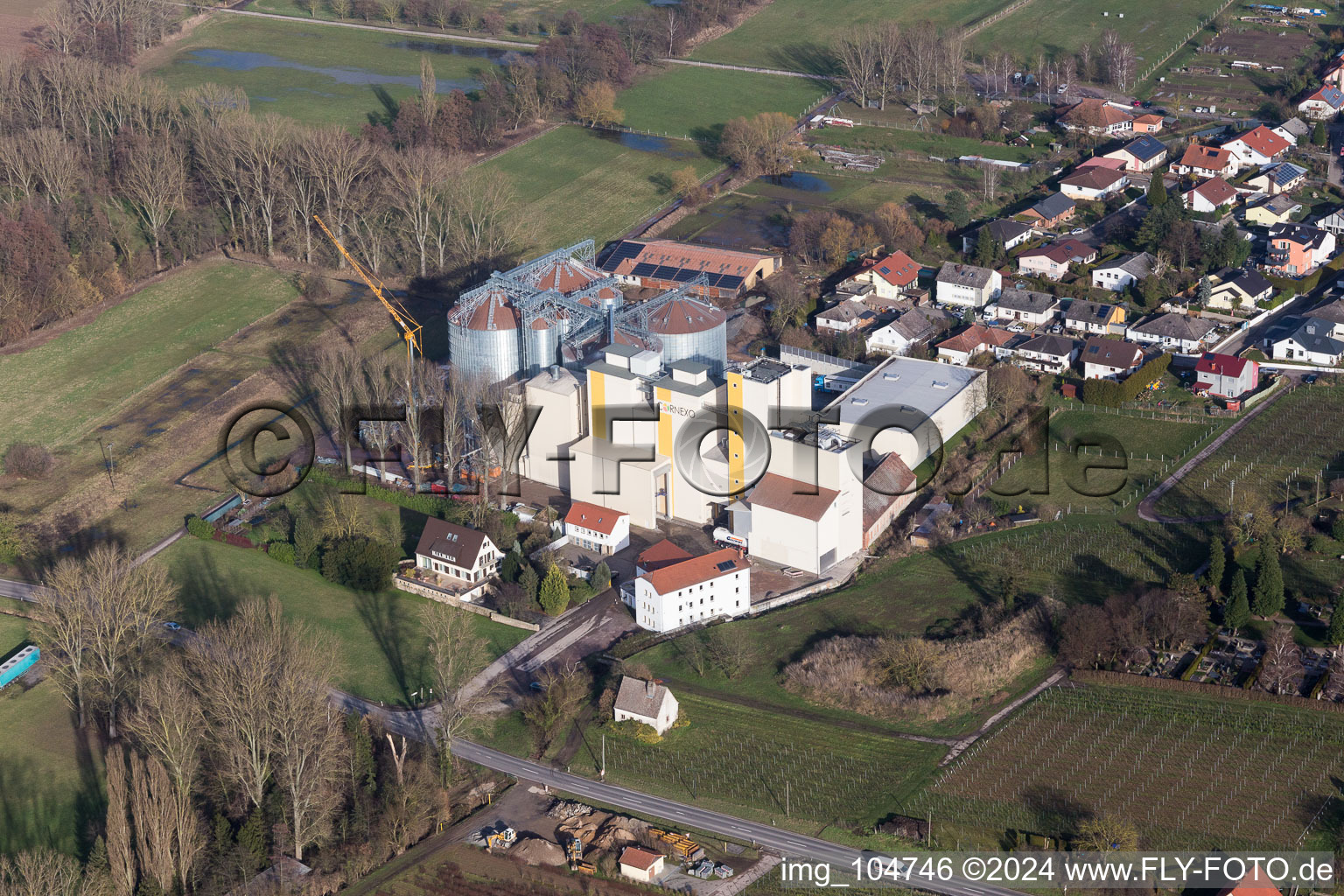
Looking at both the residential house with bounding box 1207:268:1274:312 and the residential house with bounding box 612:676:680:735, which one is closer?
the residential house with bounding box 612:676:680:735

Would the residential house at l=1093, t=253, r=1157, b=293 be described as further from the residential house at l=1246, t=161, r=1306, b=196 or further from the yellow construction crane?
the yellow construction crane

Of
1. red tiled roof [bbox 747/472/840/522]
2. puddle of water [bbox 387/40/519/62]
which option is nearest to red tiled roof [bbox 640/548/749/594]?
red tiled roof [bbox 747/472/840/522]

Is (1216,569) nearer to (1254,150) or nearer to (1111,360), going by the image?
(1111,360)

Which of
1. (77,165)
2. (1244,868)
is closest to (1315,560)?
(1244,868)

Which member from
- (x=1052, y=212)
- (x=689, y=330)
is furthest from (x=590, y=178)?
(x=689, y=330)

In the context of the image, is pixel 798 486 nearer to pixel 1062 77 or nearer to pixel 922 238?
pixel 922 238

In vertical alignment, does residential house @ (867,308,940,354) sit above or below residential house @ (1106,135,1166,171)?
below
